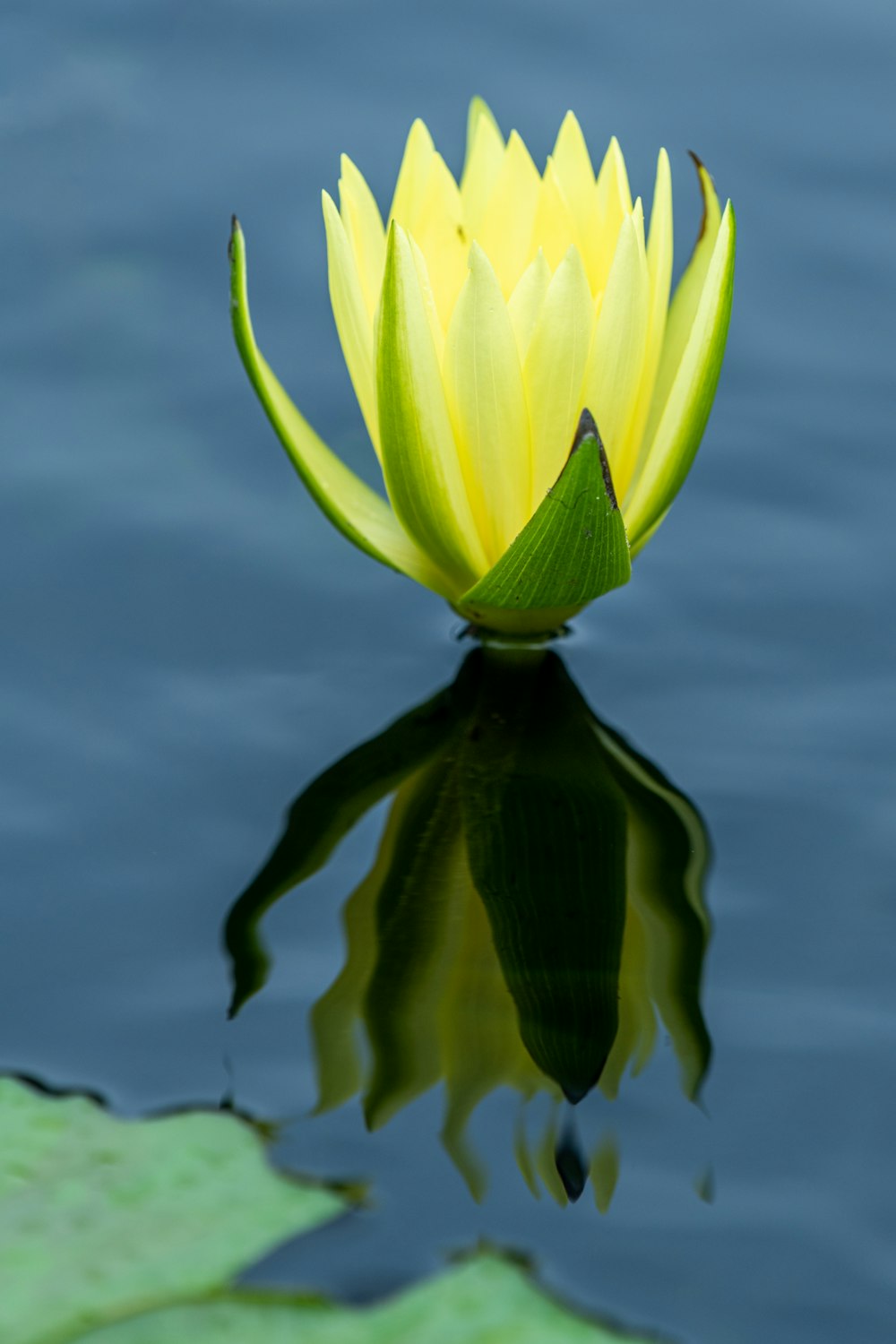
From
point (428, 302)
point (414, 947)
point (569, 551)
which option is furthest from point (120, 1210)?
point (428, 302)

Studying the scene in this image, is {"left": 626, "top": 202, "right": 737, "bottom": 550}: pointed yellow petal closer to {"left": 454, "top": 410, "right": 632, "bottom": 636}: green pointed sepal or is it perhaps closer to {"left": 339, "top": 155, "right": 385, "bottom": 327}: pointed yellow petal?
{"left": 454, "top": 410, "right": 632, "bottom": 636}: green pointed sepal

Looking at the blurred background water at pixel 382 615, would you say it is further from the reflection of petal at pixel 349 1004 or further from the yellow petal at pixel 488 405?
the yellow petal at pixel 488 405

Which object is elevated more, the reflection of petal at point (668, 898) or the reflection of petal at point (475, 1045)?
the reflection of petal at point (668, 898)

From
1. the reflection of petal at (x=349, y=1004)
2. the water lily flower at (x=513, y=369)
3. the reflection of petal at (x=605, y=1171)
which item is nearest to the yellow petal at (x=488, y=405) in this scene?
the water lily flower at (x=513, y=369)

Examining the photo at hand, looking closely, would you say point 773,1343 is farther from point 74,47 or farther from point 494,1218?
point 74,47

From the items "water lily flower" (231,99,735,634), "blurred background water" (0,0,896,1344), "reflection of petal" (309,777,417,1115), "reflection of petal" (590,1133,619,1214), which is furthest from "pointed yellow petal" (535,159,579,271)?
"reflection of petal" (590,1133,619,1214)
